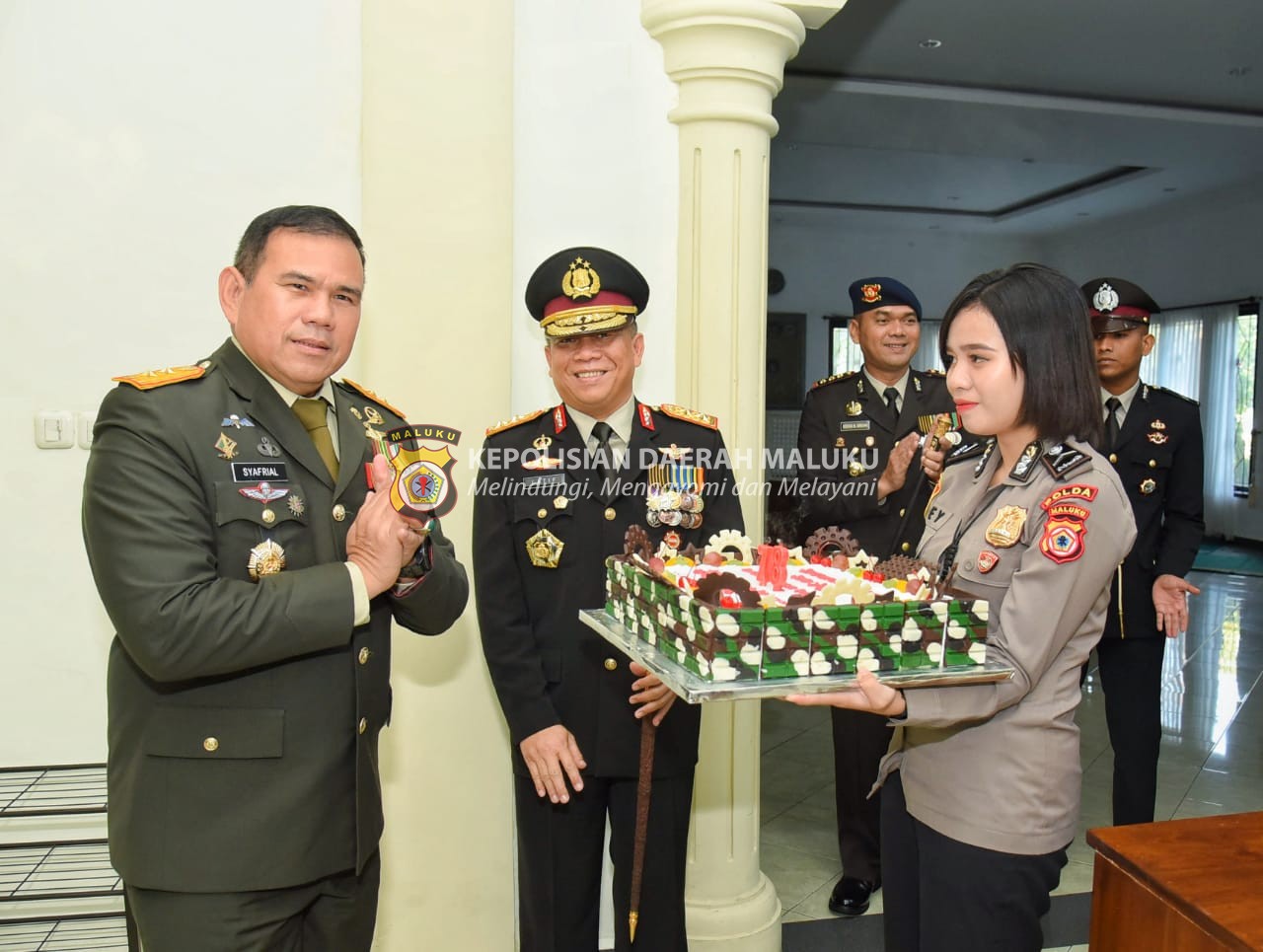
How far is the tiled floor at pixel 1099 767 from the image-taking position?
3.65m

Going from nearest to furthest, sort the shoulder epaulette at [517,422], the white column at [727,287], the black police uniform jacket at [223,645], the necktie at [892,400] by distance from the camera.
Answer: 1. the black police uniform jacket at [223,645]
2. the shoulder epaulette at [517,422]
3. the white column at [727,287]
4. the necktie at [892,400]

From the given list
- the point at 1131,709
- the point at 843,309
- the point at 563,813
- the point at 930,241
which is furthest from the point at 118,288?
the point at 930,241

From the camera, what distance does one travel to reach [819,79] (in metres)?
7.64

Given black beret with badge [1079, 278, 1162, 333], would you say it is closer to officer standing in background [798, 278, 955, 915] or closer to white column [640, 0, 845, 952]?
officer standing in background [798, 278, 955, 915]

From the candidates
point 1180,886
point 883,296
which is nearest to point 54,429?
point 883,296

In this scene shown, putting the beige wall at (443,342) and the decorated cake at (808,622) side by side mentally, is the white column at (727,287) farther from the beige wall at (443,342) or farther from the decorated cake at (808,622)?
the decorated cake at (808,622)

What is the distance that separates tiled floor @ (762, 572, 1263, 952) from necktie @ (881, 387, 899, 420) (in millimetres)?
1666

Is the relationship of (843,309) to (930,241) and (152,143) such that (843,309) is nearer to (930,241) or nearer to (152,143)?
(930,241)

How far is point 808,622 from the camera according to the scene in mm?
1583

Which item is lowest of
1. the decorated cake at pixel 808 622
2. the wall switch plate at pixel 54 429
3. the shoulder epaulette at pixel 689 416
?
the decorated cake at pixel 808 622

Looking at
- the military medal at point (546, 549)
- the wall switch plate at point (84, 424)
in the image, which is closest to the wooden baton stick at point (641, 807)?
the military medal at point (546, 549)

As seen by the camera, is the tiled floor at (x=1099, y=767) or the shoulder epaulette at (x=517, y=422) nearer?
the shoulder epaulette at (x=517, y=422)

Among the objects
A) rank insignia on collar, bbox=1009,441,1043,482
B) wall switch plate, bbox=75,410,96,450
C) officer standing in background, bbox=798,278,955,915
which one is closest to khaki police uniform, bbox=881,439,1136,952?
rank insignia on collar, bbox=1009,441,1043,482

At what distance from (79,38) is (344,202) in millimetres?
725
